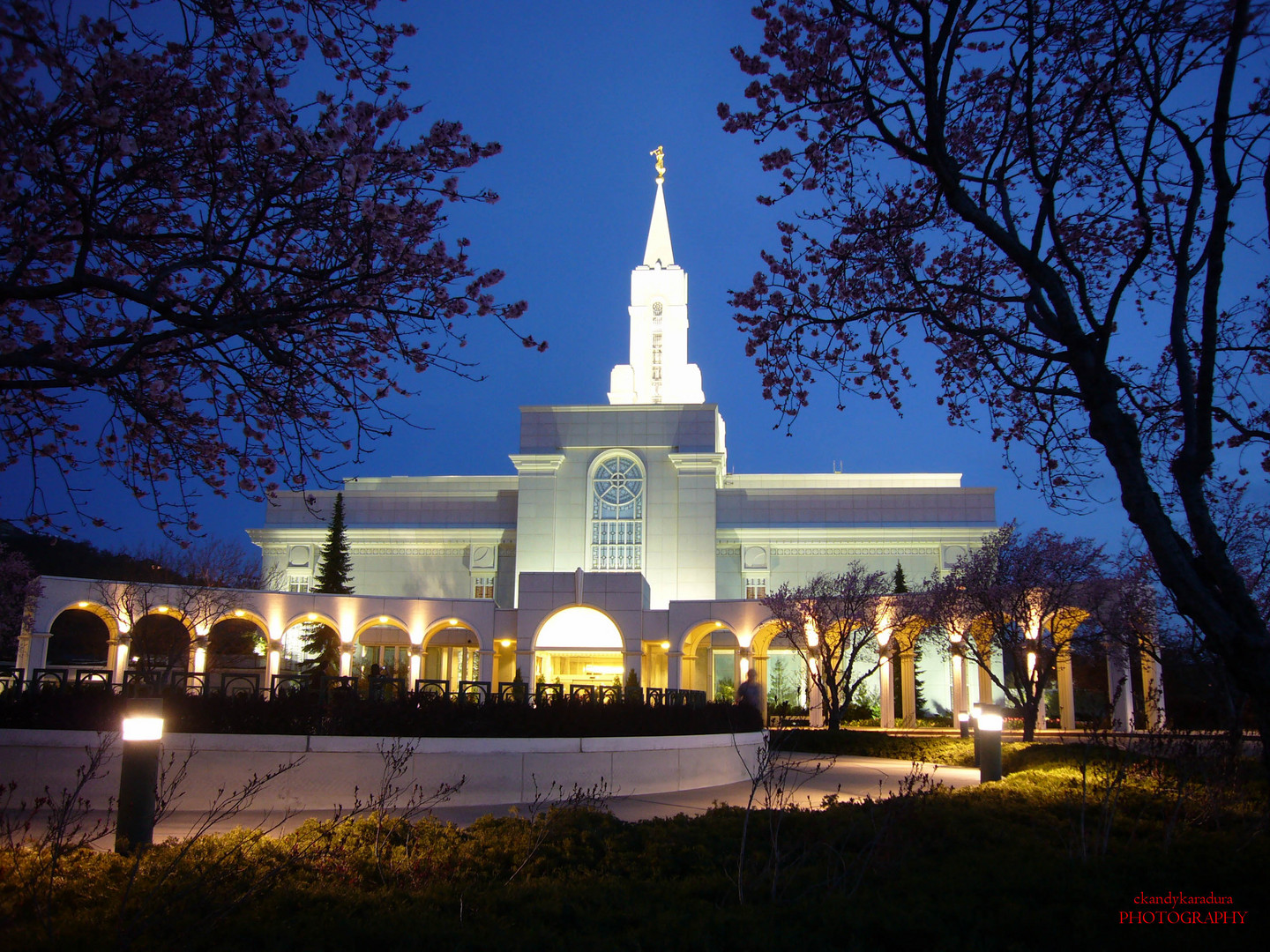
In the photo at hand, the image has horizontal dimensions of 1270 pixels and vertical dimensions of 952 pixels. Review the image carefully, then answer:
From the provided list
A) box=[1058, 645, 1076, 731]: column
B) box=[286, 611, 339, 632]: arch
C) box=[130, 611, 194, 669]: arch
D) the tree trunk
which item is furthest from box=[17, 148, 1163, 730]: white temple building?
the tree trunk

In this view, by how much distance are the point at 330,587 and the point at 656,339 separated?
76.7 feet

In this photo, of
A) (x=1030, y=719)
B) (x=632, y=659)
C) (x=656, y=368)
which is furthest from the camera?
(x=656, y=368)

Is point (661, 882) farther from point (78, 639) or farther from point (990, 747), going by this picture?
point (78, 639)

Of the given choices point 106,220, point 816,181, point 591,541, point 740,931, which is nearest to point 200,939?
point 740,931

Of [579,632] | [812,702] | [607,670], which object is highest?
[579,632]

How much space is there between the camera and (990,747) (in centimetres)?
1438

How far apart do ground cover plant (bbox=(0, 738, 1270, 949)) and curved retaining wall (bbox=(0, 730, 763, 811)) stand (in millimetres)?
1523

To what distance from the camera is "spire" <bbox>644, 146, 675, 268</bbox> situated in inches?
2158

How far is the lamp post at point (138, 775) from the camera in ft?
24.5

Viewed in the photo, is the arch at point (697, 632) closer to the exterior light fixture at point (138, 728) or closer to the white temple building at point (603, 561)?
the white temple building at point (603, 561)

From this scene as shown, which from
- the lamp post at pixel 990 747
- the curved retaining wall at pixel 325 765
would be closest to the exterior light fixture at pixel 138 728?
the curved retaining wall at pixel 325 765

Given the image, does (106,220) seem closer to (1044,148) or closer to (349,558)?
(1044,148)

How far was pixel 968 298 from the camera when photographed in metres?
8.90

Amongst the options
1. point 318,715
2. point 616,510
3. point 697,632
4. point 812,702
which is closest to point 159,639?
point 616,510
